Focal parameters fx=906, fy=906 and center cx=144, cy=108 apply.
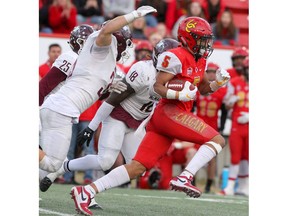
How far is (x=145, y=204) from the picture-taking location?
4645 mm

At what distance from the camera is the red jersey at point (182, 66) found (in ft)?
12.7

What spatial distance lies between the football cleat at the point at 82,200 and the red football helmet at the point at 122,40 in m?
0.72

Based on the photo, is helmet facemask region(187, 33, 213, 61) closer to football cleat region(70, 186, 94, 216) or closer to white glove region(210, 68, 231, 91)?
white glove region(210, 68, 231, 91)

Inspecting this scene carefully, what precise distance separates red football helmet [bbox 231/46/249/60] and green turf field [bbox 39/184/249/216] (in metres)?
1.25

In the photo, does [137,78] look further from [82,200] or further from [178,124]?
[82,200]

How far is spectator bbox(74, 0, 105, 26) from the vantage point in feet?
17.9

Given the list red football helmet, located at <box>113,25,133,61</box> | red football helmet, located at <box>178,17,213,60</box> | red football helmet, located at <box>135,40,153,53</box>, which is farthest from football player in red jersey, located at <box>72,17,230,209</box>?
red football helmet, located at <box>135,40,153,53</box>

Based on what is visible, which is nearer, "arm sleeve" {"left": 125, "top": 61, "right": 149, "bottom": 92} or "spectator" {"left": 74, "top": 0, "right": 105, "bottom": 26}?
"arm sleeve" {"left": 125, "top": 61, "right": 149, "bottom": 92}

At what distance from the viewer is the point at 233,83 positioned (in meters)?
6.36

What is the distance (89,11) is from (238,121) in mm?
1416

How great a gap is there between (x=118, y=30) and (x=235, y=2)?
7.55 feet

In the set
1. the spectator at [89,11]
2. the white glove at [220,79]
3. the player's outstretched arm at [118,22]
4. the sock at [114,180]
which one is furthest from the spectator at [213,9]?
the sock at [114,180]

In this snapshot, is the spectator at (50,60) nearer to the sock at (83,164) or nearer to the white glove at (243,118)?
the sock at (83,164)
